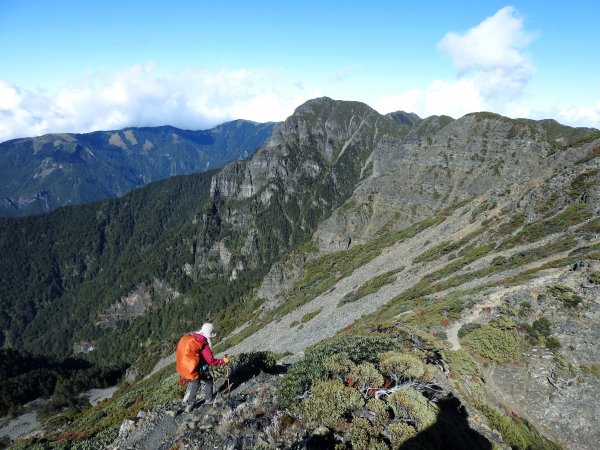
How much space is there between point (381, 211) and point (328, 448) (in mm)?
140969

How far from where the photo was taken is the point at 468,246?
212 feet

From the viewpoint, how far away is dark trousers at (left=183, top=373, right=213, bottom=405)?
16.3 m

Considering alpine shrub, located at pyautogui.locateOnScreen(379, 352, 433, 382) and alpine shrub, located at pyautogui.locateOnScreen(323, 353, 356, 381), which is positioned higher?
alpine shrub, located at pyautogui.locateOnScreen(323, 353, 356, 381)

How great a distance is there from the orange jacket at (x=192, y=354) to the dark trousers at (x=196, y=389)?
2.72ft

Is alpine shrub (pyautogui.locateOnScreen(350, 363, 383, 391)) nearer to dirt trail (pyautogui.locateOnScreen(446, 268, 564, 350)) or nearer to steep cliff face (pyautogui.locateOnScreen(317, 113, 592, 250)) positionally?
dirt trail (pyautogui.locateOnScreen(446, 268, 564, 350))

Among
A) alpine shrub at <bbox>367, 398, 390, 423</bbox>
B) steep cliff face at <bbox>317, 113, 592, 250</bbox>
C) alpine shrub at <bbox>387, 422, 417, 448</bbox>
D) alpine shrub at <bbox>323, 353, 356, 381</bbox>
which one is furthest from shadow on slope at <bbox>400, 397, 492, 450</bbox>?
steep cliff face at <bbox>317, 113, 592, 250</bbox>

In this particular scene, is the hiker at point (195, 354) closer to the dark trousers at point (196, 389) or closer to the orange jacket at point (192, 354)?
→ the orange jacket at point (192, 354)

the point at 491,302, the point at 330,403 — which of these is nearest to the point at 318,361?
the point at 330,403

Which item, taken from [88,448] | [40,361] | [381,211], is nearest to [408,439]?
[88,448]

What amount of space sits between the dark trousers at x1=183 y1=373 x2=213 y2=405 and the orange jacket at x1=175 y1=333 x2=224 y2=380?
828mm

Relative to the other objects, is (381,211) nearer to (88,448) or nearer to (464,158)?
(464,158)

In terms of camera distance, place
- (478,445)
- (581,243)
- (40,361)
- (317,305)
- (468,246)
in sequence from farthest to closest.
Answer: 1. (40,361)
2. (317,305)
3. (468,246)
4. (581,243)
5. (478,445)

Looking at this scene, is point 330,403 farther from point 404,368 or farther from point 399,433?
point 404,368

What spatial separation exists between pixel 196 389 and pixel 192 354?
81.3 inches
